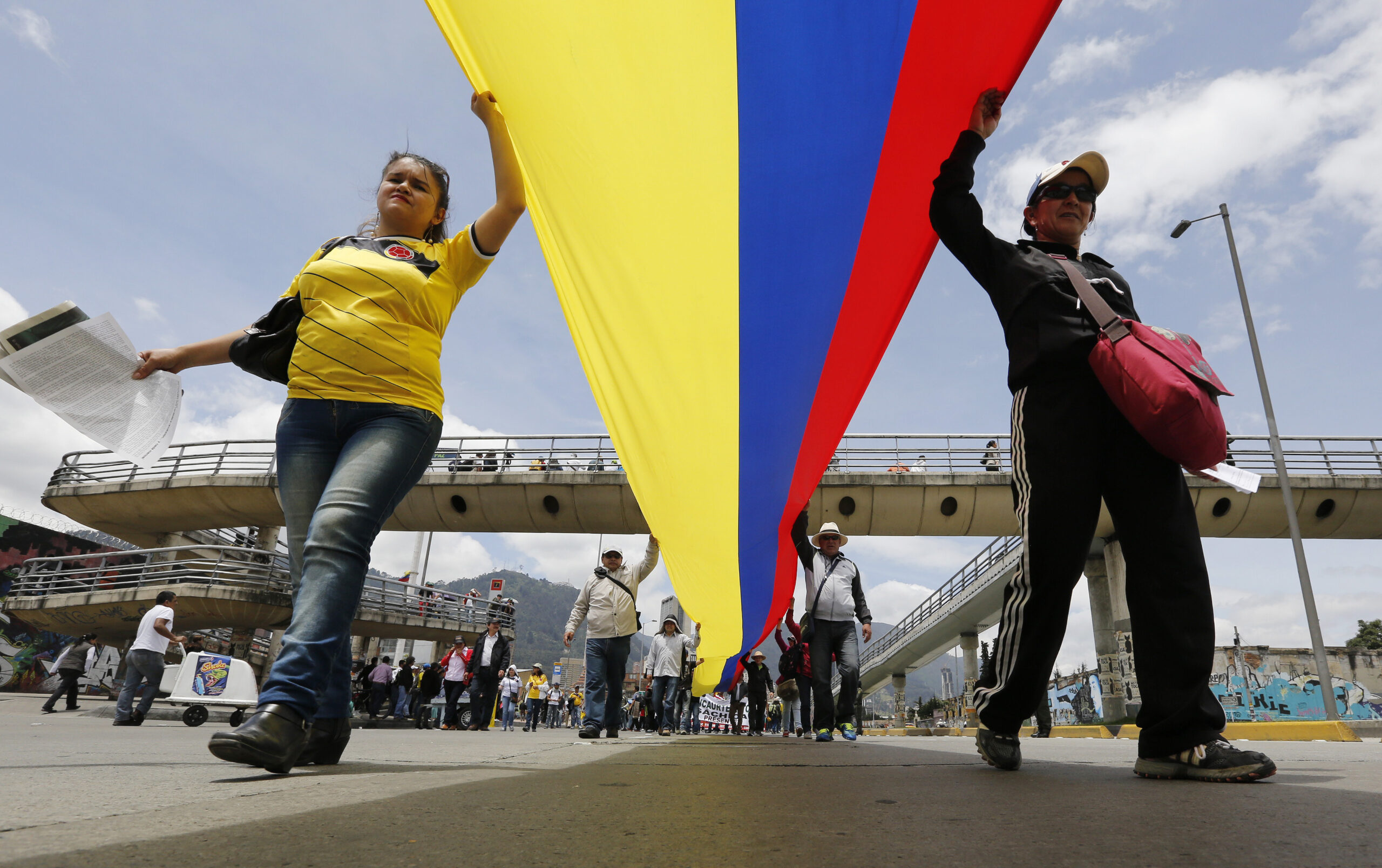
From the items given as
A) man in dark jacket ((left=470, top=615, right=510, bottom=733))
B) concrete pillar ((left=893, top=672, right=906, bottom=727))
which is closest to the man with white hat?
man in dark jacket ((left=470, top=615, right=510, bottom=733))

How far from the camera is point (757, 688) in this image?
1348cm

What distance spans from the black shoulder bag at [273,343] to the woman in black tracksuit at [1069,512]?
7.08 ft

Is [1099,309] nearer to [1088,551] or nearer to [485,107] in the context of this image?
[1088,551]

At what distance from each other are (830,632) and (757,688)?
308 inches

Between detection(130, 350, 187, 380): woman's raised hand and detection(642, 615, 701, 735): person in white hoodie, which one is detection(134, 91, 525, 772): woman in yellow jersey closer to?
detection(130, 350, 187, 380): woman's raised hand

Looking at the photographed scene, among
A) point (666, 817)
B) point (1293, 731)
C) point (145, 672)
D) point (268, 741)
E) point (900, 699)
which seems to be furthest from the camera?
point (900, 699)

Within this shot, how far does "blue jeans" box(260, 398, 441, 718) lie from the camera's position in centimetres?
186

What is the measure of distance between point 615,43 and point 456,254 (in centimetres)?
→ 84

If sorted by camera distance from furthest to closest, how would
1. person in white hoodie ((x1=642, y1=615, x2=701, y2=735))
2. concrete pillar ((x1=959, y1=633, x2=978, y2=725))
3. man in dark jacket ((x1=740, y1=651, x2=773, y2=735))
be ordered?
concrete pillar ((x1=959, y1=633, x2=978, y2=725)) < man in dark jacket ((x1=740, y1=651, x2=773, y2=735)) < person in white hoodie ((x1=642, y1=615, x2=701, y2=735))

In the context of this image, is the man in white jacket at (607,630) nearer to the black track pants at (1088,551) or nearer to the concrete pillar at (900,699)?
the black track pants at (1088,551)

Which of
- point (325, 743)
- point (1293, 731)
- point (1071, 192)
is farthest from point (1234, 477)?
point (1293, 731)

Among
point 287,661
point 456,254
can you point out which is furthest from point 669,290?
point 287,661

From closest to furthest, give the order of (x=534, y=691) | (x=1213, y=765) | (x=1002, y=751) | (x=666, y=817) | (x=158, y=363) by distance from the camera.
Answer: (x=666, y=817)
(x=1213, y=765)
(x=1002, y=751)
(x=158, y=363)
(x=534, y=691)

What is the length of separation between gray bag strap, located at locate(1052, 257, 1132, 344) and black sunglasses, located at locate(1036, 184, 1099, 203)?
378mm
